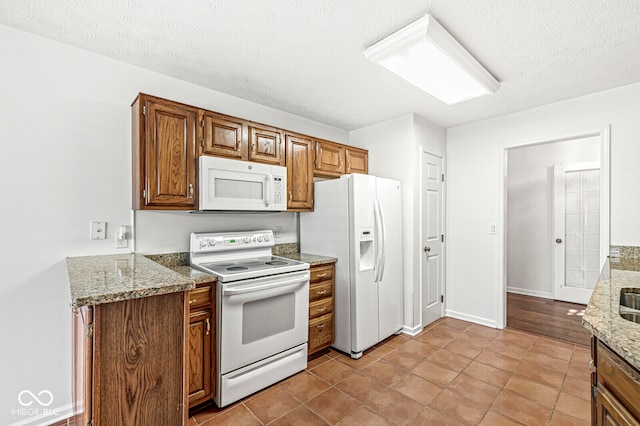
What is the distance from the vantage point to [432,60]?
2.01 metres

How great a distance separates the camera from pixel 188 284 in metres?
1.26

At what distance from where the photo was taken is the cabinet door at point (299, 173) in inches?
113

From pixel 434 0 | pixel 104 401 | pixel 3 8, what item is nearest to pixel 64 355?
pixel 104 401

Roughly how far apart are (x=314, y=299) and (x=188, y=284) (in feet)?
5.28

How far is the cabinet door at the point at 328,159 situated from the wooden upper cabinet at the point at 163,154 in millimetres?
1272

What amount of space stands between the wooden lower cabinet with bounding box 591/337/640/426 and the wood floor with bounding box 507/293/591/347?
2375 mm

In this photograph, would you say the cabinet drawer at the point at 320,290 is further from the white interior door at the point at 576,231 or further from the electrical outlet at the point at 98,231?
the white interior door at the point at 576,231

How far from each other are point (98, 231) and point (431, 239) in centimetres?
320

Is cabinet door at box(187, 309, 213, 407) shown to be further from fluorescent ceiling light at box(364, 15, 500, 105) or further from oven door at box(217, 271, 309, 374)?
fluorescent ceiling light at box(364, 15, 500, 105)

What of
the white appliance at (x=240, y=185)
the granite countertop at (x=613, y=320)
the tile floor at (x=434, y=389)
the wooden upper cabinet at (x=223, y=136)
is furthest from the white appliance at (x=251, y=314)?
the granite countertop at (x=613, y=320)

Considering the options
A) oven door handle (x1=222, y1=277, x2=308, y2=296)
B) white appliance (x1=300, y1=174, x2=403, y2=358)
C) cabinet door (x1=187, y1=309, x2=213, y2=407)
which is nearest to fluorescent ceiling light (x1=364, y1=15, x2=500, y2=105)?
white appliance (x1=300, y1=174, x2=403, y2=358)

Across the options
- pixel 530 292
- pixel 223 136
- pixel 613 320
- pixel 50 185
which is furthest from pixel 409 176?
pixel 530 292

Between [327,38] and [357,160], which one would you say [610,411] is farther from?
[357,160]

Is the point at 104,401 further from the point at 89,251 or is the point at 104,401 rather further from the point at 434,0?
the point at 434,0
